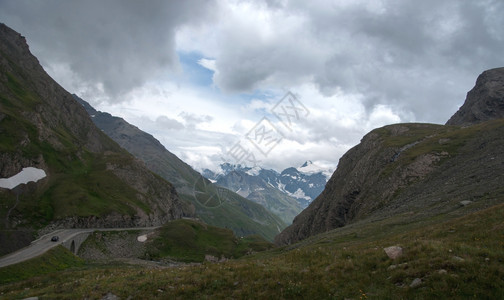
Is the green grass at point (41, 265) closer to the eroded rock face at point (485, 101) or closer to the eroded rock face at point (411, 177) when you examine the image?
the eroded rock face at point (411, 177)

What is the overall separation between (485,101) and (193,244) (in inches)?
6944

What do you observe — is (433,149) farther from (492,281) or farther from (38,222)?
(38,222)

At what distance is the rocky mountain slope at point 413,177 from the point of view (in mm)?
48656

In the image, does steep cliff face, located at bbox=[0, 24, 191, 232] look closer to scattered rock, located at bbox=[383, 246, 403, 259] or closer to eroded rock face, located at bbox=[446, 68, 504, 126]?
scattered rock, located at bbox=[383, 246, 403, 259]

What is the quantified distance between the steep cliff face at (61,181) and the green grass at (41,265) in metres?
38.6

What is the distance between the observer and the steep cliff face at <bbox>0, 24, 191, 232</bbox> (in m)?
100

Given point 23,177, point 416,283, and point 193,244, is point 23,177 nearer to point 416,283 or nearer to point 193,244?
point 193,244

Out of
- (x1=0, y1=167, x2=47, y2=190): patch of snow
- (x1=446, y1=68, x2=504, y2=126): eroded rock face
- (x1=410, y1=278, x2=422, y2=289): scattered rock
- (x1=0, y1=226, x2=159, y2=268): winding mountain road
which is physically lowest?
(x1=410, y1=278, x2=422, y2=289): scattered rock

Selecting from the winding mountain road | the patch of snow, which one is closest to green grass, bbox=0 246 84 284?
the winding mountain road

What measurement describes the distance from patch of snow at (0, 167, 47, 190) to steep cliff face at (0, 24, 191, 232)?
175cm

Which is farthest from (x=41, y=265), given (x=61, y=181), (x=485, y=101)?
(x=485, y=101)

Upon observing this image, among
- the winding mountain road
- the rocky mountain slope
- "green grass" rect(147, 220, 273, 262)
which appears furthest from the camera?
"green grass" rect(147, 220, 273, 262)

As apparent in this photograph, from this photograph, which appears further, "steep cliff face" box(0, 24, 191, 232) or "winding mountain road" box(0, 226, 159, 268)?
"steep cliff face" box(0, 24, 191, 232)

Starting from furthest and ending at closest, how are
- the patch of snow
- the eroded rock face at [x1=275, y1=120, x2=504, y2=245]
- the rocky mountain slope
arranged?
the patch of snow < the eroded rock face at [x1=275, y1=120, x2=504, y2=245] < the rocky mountain slope
